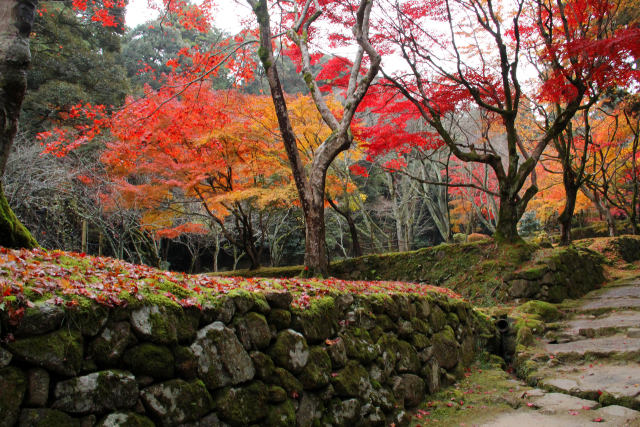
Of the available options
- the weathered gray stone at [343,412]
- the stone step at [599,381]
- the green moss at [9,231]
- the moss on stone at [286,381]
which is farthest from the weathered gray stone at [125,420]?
the stone step at [599,381]

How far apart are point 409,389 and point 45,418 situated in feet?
10.9

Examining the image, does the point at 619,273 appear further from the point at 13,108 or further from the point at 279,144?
the point at 13,108

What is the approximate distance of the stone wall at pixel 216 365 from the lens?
1658 mm

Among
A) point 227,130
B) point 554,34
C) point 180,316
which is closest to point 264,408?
point 180,316

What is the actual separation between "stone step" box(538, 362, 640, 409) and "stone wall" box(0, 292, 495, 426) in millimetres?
1486

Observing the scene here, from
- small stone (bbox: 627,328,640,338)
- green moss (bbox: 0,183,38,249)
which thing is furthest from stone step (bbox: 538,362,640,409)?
green moss (bbox: 0,183,38,249)

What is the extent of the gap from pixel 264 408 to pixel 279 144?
28.7 ft

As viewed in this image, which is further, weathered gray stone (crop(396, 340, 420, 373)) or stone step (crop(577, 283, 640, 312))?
stone step (crop(577, 283, 640, 312))

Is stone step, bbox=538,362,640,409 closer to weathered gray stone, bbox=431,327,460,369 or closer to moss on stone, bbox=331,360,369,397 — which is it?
weathered gray stone, bbox=431,327,460,369

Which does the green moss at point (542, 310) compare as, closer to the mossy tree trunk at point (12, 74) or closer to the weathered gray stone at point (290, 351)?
the weathered gray stone at point (290, 351)

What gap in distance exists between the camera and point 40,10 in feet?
42.0

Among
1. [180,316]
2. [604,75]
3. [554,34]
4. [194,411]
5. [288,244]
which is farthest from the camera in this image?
[288,244]

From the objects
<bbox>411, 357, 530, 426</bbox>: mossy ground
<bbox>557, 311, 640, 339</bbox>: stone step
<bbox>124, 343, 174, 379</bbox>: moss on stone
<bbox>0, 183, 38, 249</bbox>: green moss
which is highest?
<bbox>0, 183, 38, 249</bbox>: green moss

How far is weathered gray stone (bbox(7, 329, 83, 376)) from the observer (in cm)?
161
